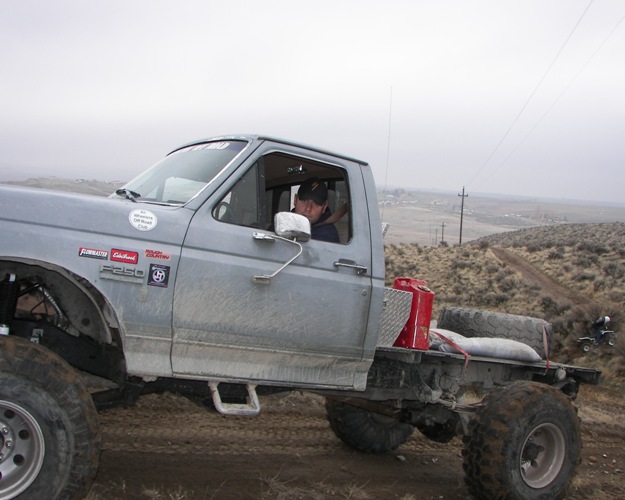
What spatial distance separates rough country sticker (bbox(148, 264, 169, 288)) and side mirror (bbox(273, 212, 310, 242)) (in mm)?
726

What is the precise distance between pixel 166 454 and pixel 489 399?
2693mm

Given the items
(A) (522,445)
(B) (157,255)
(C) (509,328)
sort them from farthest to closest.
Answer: (C) (509,328) < (A) (522,445) < (B) (157,255)

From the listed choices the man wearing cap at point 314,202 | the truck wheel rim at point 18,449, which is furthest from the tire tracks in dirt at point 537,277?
the truck wheel rim at point 18,449

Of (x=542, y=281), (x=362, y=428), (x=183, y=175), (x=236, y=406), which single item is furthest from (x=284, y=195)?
(x=542, y=281)

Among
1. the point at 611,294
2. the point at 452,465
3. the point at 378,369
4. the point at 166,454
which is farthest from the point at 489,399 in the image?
the point at 611,294

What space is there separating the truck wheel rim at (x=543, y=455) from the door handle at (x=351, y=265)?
1938mm

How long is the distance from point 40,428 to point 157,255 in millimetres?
1107

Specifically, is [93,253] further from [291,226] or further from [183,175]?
[291,226]

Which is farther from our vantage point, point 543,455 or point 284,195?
point 284,195

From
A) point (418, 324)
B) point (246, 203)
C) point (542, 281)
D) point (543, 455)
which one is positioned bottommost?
point (542, 281)

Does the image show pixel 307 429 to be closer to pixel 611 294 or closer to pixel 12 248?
pixel 12 248

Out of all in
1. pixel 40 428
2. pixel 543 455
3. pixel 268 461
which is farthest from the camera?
pixel 268 461

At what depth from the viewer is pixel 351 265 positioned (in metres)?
4.32

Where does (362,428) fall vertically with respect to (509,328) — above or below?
below
